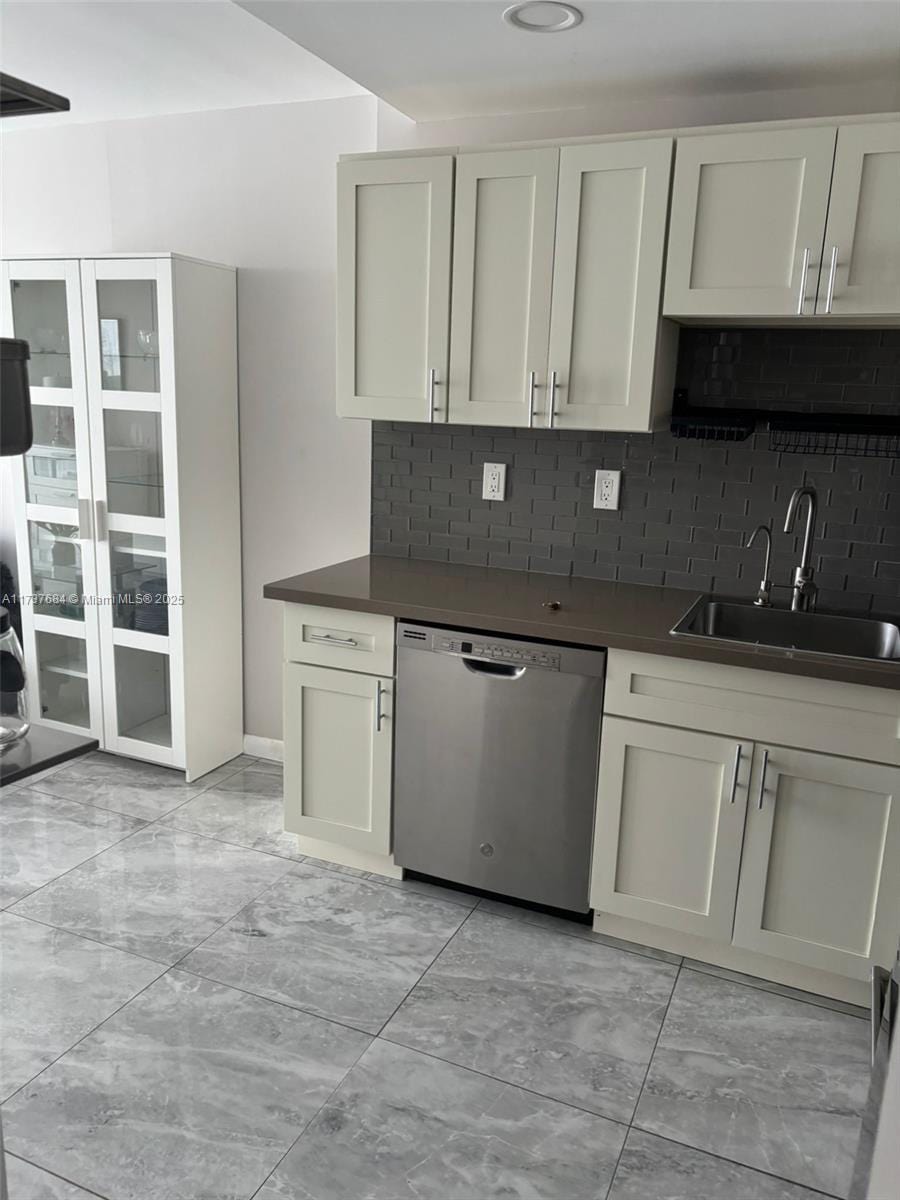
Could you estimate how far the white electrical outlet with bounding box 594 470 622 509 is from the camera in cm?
296

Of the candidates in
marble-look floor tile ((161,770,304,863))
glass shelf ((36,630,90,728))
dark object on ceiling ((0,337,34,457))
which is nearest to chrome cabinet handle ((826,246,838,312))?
dark object on ceiling ((0,337,34,457))

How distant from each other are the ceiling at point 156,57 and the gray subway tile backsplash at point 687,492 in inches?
47.2

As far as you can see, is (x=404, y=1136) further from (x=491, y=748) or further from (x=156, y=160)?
(x=156, y=160)

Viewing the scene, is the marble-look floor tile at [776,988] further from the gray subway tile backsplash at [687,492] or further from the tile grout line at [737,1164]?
the gray subway tile backsplash at [687,492]

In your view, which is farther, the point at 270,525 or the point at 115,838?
the point at 270,525

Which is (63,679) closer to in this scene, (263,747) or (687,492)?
(263,747)

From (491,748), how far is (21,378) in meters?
1.75

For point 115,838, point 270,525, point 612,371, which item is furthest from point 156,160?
point 115,838

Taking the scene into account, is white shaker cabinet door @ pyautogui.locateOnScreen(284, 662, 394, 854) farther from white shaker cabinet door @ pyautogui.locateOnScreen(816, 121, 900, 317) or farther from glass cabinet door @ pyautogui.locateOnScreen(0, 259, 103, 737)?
white shaker cabinet door @ pyautogui.locateOnScreen(816, 121, 900, 317)

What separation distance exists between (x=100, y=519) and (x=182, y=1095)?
7.29 feet

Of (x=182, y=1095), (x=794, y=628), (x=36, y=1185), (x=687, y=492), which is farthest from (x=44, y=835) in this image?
(x=794, y=628)

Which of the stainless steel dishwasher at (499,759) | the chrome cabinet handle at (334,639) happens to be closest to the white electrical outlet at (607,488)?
the stainless steel dishwasher at (499,759)

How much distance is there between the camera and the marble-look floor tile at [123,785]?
11.2 ft

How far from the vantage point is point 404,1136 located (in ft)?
6.32
